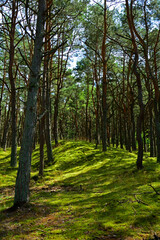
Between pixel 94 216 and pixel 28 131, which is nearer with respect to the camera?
pixel 94 216

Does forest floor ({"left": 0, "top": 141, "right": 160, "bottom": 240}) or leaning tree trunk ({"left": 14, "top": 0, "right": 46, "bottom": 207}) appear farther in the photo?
leaning tree trunk ({"left": 14, "top": 0, "right": 46, "bottom": 207})

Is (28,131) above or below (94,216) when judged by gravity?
above

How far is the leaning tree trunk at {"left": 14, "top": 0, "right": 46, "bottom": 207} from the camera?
4.75 m

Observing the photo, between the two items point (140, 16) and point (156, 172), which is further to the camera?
point (140, 16)

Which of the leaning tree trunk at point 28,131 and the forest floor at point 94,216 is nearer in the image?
the forest floor at point 94,216

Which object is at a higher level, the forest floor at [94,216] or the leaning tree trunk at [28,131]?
the leaning tree trunk at [28,131]

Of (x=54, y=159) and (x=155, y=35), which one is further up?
(x=155, y=35)

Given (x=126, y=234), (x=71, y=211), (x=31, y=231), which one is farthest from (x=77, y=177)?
(x=126, y=234)

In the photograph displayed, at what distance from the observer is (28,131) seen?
196 inches

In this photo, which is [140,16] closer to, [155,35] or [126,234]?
[155,35]

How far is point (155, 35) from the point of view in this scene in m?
12.9

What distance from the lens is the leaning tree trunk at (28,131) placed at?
4.75m

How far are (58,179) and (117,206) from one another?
18.2ft

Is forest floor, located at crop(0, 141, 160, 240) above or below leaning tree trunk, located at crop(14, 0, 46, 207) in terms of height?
below
